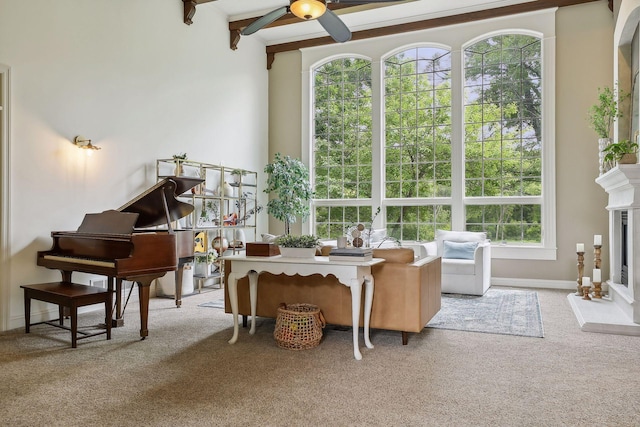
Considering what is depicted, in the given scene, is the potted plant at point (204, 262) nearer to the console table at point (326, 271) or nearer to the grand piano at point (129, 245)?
the grand piano at point (129, 245)

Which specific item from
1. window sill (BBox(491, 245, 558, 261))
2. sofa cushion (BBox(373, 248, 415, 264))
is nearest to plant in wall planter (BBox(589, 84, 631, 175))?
window sill (BBox(491, 245, 558, 261))

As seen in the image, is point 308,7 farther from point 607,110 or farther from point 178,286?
point 607,110

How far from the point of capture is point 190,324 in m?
4.37

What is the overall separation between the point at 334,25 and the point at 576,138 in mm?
4143

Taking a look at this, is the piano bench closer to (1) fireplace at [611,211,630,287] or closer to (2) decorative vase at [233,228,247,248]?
(2) decorative vase at [233,228,247,248]

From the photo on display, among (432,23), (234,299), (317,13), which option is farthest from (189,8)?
(234,299)

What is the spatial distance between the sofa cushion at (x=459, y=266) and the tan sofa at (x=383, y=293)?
182cm

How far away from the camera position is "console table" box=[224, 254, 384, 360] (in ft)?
10.9

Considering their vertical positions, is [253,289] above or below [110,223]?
below

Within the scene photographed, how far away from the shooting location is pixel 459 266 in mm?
5902

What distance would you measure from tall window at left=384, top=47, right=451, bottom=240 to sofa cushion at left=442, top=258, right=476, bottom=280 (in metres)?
1.33

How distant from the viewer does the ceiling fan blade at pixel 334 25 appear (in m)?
4.09

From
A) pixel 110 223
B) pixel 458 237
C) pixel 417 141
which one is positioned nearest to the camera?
pixel 110 223

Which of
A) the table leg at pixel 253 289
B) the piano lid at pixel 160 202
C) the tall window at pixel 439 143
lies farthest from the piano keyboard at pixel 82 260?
the tall window at pixel 439 143
